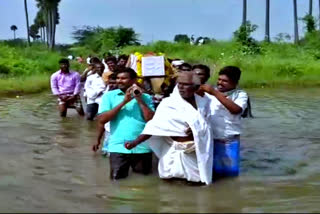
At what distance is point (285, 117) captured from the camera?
1602 centimetres

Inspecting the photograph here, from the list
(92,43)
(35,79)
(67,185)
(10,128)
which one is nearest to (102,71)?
(10,128)

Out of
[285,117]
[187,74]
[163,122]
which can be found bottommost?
[285,117]

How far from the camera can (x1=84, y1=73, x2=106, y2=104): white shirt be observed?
42.1 ft

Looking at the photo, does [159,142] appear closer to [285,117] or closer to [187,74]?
[187,74]

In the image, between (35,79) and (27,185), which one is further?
(35,79)

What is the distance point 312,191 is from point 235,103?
151 centimetres

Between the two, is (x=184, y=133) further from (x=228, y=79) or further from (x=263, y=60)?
(x=263, y=60)

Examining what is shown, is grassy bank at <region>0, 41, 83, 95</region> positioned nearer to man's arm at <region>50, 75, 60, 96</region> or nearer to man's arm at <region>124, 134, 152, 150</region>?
man's arm at <region>50, 75, 60, 96</region>

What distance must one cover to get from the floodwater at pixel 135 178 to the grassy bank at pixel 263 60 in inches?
549

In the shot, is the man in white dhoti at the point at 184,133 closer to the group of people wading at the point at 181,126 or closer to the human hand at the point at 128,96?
the group of people wading at the point at 181,126

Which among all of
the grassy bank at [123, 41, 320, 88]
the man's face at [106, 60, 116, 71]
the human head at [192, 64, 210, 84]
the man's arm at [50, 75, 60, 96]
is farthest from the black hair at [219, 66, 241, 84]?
the grassy bank at [123, 41, 320, 88]

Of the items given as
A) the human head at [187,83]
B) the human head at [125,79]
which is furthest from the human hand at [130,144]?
the human head at [187,83]

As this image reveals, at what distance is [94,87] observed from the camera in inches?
511

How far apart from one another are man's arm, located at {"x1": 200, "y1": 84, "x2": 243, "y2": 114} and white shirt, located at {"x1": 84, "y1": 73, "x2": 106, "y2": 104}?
590 cm
